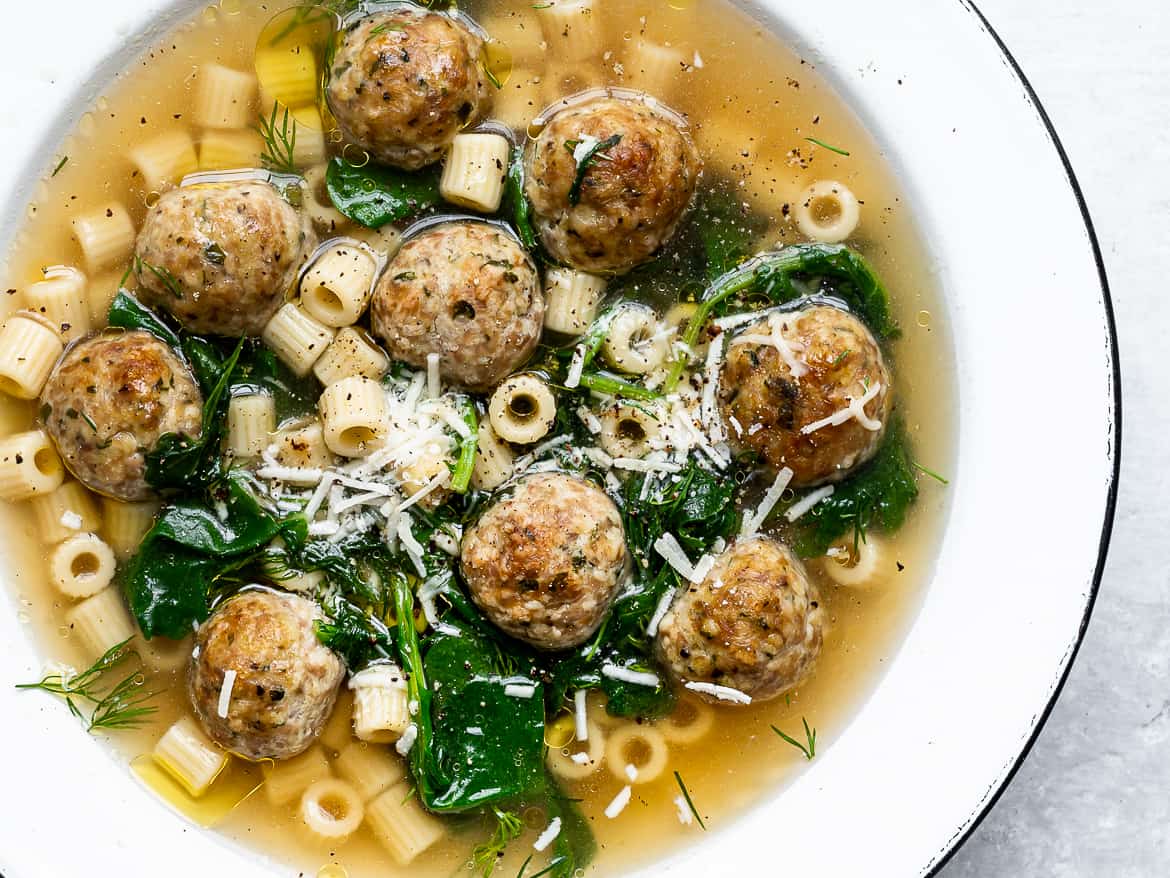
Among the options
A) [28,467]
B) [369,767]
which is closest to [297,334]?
[28,467]

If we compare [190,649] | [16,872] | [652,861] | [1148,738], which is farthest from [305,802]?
[1148,738]

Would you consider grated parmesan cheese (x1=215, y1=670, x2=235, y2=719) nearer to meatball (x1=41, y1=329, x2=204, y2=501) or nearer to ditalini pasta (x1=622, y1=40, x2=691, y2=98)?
meatball (x1=41, y1=329, x2=204, y2=501)

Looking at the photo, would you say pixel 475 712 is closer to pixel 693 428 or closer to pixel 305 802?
pixel 305 802

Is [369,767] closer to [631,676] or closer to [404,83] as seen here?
[631,676]

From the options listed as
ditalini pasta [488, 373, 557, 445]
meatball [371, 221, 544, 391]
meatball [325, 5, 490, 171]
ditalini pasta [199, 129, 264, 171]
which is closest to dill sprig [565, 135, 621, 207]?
meatball [371, 221, 544, 391]

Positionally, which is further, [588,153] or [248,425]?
[248,425]
